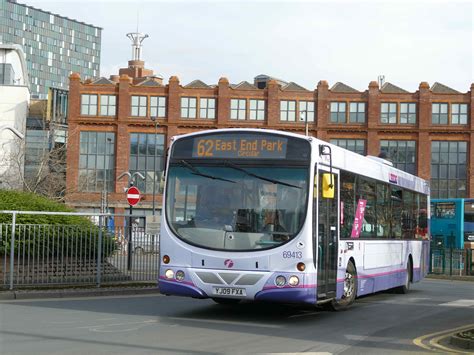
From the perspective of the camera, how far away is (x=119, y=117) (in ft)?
257

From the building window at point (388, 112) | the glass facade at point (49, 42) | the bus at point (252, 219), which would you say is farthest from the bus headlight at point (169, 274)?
the glass facade at point (49, 42)

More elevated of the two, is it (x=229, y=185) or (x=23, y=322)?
(x=229, y=185)

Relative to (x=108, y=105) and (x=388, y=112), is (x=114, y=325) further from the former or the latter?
(x=388, y=112)

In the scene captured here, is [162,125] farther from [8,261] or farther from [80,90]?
[8,261]

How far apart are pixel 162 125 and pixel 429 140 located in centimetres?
2750

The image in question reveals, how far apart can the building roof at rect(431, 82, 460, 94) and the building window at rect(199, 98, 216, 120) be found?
74.2ft

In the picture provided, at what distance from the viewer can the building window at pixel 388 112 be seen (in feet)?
256

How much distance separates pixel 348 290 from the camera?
1489 cm

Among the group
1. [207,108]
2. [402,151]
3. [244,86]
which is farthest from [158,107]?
[402,151]

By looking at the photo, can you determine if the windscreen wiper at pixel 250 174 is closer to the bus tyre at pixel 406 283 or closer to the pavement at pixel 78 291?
the pavement at pixel 78 291

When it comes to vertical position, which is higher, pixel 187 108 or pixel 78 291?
pixel 187 108

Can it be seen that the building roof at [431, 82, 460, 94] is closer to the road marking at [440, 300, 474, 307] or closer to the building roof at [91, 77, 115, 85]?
the building roof at [91, 77, 115, 85]

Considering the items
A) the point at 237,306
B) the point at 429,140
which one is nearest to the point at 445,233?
the point at 429,140

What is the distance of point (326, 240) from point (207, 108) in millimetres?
66304
